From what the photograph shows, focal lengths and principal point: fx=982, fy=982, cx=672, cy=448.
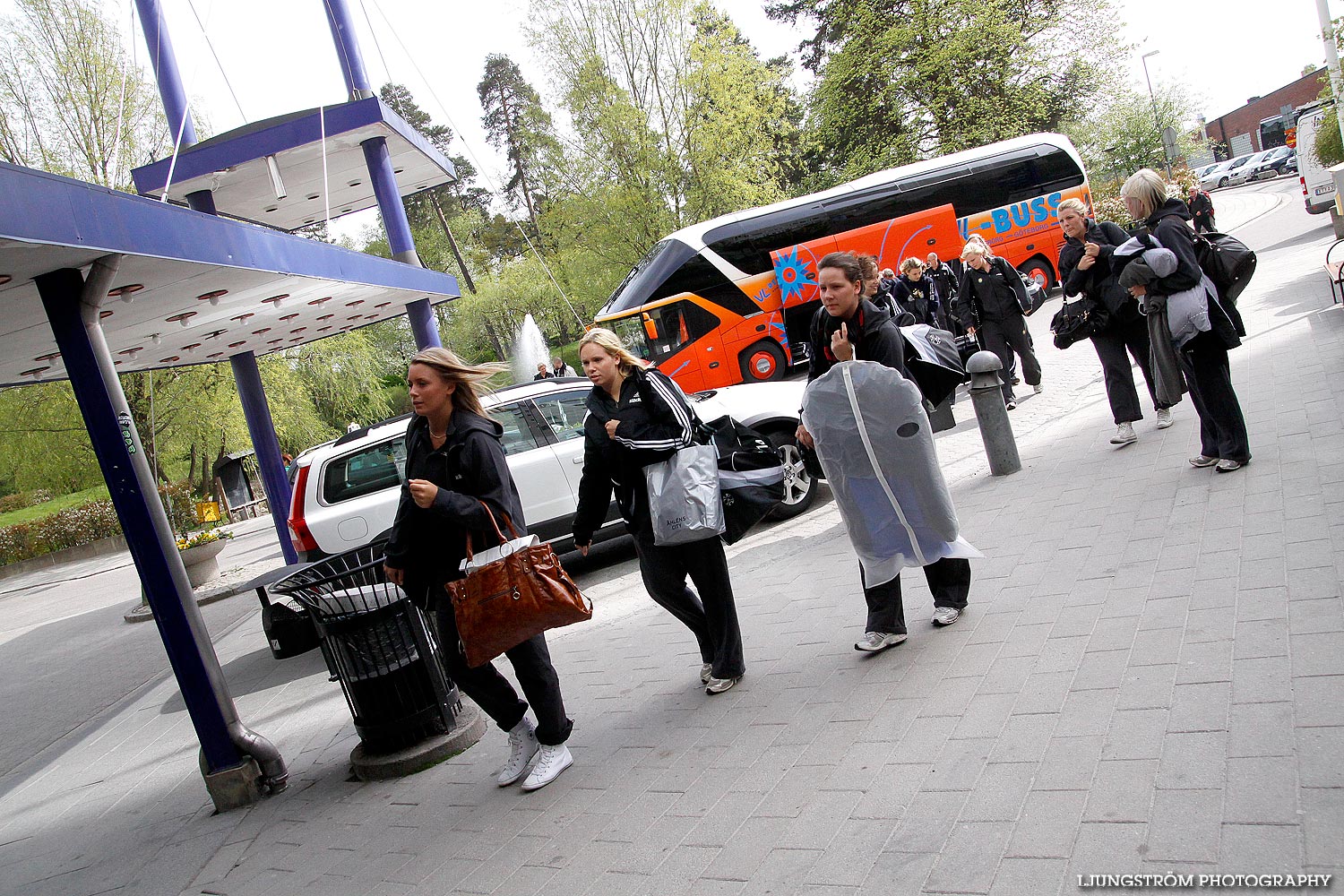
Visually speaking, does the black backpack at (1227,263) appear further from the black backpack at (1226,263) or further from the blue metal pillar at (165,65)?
the blue metal pillar at (165,65)

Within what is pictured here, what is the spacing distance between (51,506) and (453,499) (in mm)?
34439

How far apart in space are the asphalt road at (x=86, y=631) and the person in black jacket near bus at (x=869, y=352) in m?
4.29

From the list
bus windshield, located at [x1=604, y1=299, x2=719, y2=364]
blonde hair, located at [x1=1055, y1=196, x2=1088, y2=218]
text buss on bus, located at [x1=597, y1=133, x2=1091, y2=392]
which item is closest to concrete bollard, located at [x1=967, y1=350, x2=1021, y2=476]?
blonde hair, located at [x1=1055, y1=196, x2=1088, y2=218]

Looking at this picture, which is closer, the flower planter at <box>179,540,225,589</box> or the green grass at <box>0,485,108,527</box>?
the flower planter at <box>179,540,225,589</box>

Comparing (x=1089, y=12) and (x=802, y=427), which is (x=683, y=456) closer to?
(x=802, y=427)

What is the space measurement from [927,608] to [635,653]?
1.84m

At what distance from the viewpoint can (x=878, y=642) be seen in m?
4.64

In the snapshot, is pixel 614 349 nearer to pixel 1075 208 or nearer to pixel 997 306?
pixel 1075 208

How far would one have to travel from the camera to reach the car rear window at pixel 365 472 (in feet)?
27.1

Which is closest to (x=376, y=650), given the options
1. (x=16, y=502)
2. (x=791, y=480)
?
(x=791, y=480)

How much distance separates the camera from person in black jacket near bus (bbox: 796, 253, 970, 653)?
14.7 feet

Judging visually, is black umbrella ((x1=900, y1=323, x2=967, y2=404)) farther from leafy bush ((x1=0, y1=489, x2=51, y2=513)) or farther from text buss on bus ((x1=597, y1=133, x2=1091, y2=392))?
leafy bush ((x1=0, y1=489, x2=51, y2=513))

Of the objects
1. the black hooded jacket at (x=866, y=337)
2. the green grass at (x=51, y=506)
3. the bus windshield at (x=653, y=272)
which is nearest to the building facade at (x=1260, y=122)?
the bus windshield at (x=653, y=272)

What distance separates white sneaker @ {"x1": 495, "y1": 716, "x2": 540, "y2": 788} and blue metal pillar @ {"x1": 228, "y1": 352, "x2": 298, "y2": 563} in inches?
324
